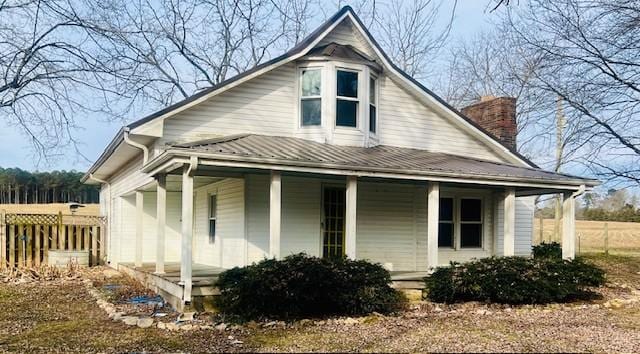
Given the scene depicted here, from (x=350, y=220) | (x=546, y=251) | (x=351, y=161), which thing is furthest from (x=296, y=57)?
(x=546, y=251)

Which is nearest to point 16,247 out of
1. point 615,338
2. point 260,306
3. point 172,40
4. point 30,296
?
point 30,296

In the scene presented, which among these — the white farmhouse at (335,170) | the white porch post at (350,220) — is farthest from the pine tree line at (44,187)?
the white porch post at (350,220)

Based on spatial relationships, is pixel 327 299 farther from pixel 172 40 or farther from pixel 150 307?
pixel 172 40

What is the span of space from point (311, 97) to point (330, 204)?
258cm

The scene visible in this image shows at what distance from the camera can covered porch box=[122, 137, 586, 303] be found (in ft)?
35.1

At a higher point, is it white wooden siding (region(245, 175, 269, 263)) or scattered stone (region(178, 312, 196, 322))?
white wooden siding (region(245, 175, 269, 263))

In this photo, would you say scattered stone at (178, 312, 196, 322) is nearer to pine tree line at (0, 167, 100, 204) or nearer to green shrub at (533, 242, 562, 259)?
green shrub at (533, 242, 562, 259)

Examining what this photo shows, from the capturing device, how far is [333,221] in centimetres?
1395

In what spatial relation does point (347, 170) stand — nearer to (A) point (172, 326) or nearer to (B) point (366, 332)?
(B) point (366, 332)

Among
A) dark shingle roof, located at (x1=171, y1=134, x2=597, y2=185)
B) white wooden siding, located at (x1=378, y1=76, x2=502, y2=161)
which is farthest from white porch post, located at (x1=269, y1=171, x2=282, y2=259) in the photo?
white wooden siding, located at (x1=378, y1=76, x2=502, y2=161)

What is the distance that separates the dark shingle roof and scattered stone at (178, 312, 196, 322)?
2670 millimetres

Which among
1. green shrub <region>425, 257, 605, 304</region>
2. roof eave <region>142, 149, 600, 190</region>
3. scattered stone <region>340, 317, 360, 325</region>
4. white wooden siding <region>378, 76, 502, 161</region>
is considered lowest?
scattered stone <region>340, 317, 360, 325</region>

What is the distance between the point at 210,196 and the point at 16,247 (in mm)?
7381

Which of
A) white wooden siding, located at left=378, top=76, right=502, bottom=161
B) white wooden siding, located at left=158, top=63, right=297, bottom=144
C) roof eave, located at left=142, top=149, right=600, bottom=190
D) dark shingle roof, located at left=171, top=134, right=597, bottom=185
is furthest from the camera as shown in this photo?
white wooden siding, located at left=378, top=76, right=502, bottom=161
